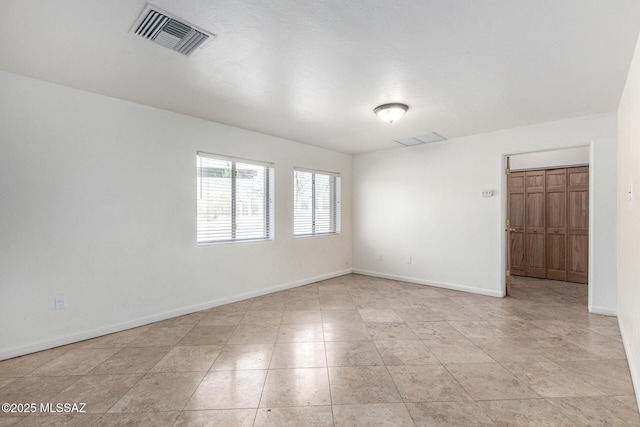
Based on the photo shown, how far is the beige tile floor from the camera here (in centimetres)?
186

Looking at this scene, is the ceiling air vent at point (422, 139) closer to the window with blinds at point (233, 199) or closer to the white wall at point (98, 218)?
the window with blinds at point (233, 199)

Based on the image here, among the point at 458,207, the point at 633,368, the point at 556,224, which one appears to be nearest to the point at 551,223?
the point at 556,224

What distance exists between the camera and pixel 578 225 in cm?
528

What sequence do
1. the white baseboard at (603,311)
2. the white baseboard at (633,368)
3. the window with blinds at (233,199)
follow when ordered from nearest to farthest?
the white baseboard at (633,368) < the white baseboard at (603,311) < the window with blinds at (233,199)

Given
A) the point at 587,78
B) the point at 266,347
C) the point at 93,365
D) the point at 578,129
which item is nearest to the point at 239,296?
the point at 266,347

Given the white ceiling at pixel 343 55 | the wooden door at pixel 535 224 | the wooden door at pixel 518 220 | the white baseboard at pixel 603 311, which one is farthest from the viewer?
the wooden door at pixel 518 220

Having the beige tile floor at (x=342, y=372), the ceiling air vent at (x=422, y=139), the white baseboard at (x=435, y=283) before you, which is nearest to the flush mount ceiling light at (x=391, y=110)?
the ceiling air vent at (x=422, y=139)

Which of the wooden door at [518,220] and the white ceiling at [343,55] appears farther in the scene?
the wooden door at [518,220]

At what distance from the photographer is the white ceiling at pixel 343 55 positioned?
1803mm

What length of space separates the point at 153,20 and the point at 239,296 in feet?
11.4

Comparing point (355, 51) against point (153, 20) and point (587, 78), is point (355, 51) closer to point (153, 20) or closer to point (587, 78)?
point (153, 20)

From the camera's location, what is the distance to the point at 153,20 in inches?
74.7

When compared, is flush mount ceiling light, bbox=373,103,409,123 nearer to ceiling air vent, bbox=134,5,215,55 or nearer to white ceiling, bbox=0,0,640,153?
white ceiling, bbox=0,0,640,153

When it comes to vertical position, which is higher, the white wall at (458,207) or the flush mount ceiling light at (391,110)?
the flush mount ceiling light at (391,110)
